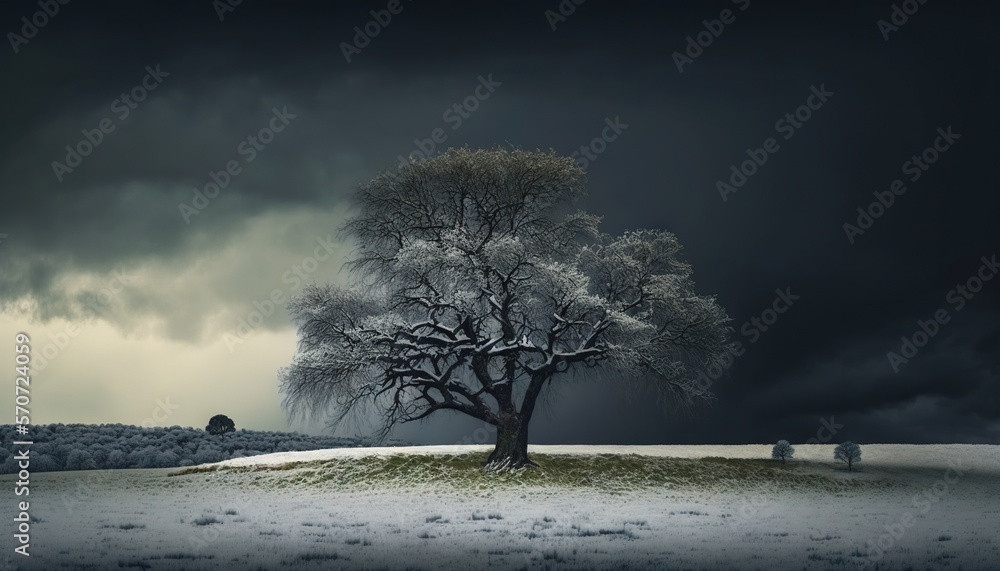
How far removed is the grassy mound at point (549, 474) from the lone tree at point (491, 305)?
196cm

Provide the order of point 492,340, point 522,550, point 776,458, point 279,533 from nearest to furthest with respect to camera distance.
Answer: point 522,550, point 279,533, point 492,340, point 776,458

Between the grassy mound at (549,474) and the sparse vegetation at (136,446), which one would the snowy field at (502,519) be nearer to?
the grassy mound at (549,474)

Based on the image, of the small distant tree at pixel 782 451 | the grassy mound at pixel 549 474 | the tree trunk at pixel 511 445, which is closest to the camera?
the grassy mound at pixel 549 474

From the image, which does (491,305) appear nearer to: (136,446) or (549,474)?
(549,474)

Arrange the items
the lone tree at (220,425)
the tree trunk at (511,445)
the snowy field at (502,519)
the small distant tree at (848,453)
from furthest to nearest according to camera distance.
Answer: the lone tree at (220,425)
the small distant tree at (848,453)
the tree trunk at (511,445)
the snowy field at (502,519)

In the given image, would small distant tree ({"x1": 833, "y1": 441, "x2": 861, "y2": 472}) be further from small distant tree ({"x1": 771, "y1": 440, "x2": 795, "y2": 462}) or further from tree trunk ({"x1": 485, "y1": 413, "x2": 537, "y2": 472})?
tree trunk ({"x1": 485, "y1": 413, "x2": 537, "y2": 472})

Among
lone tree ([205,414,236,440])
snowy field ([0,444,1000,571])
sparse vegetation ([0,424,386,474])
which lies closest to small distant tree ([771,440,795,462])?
snowy field ([0,444,1000,571])

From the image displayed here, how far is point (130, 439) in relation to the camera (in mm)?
51281

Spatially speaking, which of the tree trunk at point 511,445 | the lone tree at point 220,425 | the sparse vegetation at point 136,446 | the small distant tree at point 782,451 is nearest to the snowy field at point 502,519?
the small distant tree at point 782,451

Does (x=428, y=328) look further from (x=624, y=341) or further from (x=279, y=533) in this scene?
(x=279, y=533)

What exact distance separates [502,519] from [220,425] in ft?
113

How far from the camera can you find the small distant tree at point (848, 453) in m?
45.9

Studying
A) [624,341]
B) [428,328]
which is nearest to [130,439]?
[428,328]

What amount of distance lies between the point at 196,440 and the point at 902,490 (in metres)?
40.0
